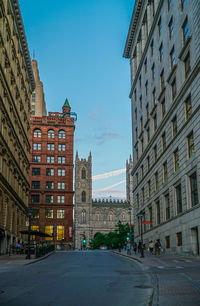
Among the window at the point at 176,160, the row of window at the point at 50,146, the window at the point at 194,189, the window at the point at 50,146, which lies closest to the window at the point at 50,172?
the window at the point at 50,146

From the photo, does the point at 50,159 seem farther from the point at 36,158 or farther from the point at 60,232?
the point at 60,232

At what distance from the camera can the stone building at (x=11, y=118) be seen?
40125 mm

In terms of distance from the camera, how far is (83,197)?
6772 inches

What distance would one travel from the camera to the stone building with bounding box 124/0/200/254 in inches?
1241

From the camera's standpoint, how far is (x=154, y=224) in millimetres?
46094

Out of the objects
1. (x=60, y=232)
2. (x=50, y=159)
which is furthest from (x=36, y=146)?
(x=60, y=232)

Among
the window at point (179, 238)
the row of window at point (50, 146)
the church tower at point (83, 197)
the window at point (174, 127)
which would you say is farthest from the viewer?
the church tower at point (83, 197)

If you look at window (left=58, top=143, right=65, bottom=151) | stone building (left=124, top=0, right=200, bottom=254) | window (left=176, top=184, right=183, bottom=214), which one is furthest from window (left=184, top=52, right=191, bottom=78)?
window (left=58, top=143, right=65, bottom=151)

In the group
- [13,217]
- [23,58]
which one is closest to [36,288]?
[13,217]

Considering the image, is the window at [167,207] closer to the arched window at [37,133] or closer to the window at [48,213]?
the window at [48,213]

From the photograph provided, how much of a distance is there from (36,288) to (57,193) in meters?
74.5

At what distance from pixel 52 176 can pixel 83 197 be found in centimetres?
8484

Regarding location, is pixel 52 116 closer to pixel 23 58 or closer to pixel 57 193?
pixel 57 193

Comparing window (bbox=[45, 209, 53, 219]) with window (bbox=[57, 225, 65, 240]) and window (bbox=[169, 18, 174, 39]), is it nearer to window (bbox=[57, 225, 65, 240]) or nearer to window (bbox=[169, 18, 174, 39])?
window (bbox=[57, 225, 65, 240])
